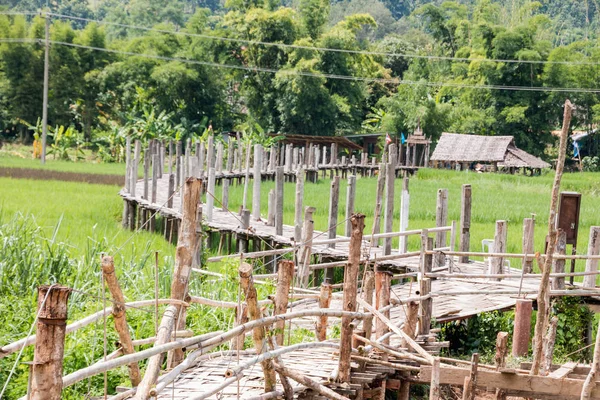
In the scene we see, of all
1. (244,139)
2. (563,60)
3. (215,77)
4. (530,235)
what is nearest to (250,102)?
(215,77)

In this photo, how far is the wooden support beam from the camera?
243 inches

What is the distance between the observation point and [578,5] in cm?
7625

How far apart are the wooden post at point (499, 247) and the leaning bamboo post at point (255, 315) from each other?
529 centimetres

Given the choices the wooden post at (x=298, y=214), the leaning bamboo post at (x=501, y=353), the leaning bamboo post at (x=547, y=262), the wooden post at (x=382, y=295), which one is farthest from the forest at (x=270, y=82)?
the leaning bamboo post at (x=547, y=262)

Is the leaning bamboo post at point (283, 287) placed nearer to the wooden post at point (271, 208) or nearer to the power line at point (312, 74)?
the wooden post at point (271, 208)

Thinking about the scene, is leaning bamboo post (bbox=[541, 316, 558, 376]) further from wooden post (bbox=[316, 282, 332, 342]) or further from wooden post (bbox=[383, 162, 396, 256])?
wooden post (bbox=[383, 162, 396, 256])

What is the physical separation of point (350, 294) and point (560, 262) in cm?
415

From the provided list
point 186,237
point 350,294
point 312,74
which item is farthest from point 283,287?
point 312,74

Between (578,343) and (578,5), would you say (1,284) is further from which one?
(578,5)

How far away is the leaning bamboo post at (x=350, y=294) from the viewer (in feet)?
20.3

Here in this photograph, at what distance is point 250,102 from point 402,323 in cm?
3306

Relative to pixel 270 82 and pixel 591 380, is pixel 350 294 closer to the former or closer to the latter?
pixel 591 380

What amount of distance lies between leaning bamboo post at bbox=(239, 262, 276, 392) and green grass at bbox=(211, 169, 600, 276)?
7.93 m

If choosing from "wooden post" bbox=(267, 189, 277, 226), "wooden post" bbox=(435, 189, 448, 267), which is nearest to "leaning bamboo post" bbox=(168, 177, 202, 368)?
"wooden post" bbox=(435, 189, 448, 267)
